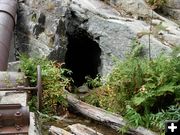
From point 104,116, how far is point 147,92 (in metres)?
1.07

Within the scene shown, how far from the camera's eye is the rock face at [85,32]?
10531 millimetres

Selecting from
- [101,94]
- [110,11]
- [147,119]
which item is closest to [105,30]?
[110,11]

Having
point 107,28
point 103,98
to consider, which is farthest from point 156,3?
point 103,98

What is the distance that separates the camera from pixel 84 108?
864 cm

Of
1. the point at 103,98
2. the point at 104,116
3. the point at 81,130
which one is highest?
the point at 103,98

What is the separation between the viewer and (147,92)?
737 cm

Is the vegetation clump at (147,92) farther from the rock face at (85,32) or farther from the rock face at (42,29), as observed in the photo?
the rock face at (42,29)

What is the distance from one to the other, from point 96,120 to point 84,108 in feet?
1.91

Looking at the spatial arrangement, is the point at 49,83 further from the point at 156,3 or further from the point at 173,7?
the point at 173,7

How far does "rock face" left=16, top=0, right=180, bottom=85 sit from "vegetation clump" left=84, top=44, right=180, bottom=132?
6.29 ft

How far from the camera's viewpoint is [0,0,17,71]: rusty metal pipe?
32.8 ft

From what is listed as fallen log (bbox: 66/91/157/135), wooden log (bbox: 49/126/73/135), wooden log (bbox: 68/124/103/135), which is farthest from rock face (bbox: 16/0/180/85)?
wooden log (bbox: 49/126/73/135)

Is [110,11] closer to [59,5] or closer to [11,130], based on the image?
[59,5]

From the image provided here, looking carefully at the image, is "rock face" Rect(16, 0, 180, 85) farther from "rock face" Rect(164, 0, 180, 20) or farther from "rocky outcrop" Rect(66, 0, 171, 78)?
"rock face" Rect(164, 0, 180, 20)
